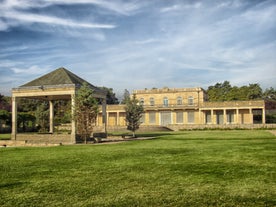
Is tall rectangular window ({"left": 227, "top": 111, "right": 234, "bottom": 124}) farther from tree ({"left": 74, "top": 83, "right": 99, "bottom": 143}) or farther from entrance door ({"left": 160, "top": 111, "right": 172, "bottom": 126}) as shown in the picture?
tree ({"left": 74, "top": 83, "right": 99, "bottom": 143})

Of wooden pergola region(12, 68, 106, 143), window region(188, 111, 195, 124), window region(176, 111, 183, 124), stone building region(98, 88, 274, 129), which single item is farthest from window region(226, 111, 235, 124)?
wooden pergola region(12, 68, 106, 143)

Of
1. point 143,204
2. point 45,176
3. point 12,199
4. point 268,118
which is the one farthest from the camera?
point 268,118

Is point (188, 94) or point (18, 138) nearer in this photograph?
point (18, 138)

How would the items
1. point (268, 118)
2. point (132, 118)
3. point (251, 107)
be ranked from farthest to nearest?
point (268, 118) → point (251, 107) → point (132, 118)

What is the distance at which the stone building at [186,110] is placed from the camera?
56.6 m

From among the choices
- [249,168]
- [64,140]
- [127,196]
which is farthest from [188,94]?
[127,196]

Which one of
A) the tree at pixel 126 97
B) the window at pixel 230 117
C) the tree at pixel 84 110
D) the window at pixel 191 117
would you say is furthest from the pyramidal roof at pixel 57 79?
the window at pixel 230 117

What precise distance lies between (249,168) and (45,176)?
7.13 m

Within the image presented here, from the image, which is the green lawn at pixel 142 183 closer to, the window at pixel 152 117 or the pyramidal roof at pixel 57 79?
the pyramidal roof at pixel 57 79

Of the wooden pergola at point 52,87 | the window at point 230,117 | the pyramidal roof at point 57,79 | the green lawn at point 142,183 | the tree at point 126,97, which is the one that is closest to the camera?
the green lawn at point 142,183

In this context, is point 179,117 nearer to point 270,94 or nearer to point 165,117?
point 165,117

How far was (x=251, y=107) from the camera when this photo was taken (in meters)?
54.9

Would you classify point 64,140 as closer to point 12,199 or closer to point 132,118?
point 132,118

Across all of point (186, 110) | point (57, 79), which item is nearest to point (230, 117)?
point (186, 110)
